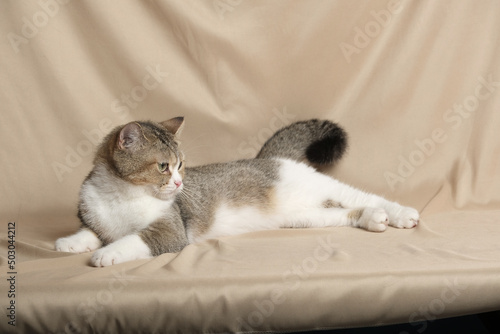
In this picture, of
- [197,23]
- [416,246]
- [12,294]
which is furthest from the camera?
[197,23]

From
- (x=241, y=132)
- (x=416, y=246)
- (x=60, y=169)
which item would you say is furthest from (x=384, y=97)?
(x=60, y=169)

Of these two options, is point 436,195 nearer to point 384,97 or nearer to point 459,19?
point 384,97

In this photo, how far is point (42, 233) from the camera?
2.61 m

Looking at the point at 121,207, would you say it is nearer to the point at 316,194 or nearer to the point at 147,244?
the point at 147,244

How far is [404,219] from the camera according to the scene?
244 centimetres

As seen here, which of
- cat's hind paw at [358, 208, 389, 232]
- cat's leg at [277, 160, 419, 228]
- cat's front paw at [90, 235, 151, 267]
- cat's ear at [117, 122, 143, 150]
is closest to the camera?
cat's front paw at [90, 235, 151, 267]

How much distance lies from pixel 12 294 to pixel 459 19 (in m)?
2.26

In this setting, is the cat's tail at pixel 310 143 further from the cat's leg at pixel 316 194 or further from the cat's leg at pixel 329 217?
the cat's leg at pixel 329 217

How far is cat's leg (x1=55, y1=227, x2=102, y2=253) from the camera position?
2217 millimetres

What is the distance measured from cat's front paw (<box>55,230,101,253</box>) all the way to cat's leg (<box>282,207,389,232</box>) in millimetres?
788

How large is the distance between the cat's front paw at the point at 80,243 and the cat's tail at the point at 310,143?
901 mm

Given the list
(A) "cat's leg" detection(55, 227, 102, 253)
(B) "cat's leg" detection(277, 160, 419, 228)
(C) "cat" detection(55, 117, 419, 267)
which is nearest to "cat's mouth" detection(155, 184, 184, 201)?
(C) "cat" detection(55, 117, 419, 267)

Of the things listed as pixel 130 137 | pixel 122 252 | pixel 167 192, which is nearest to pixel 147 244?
pixel 122 252

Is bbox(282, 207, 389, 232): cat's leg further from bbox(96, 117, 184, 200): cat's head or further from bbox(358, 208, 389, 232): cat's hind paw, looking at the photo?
bbox(96, 117, 184, 200): cat's head
